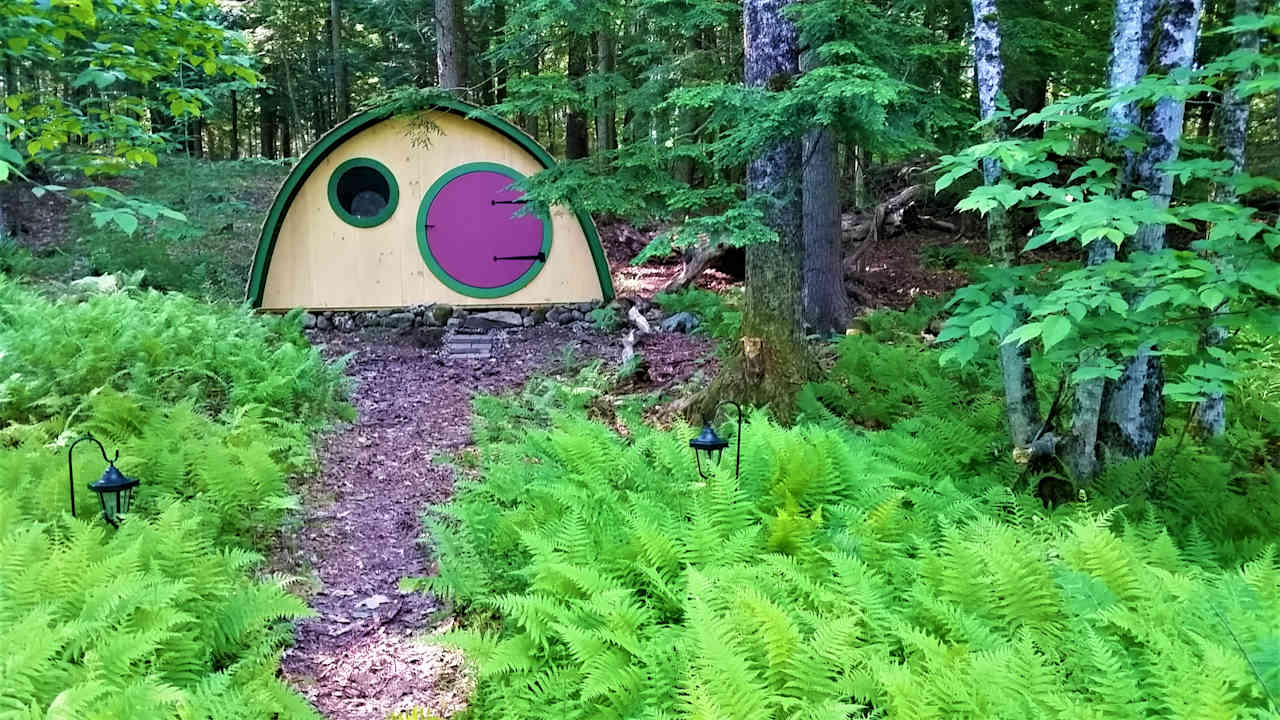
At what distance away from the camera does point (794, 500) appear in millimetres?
4051

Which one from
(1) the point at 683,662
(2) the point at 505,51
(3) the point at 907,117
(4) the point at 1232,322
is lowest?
(1) the point at 683,662

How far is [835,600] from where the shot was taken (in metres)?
2.96

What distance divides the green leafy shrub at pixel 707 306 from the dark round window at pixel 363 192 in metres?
3.94

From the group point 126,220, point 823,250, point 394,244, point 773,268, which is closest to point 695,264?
point 823,250

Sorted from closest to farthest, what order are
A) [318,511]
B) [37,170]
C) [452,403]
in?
[318,511], [452,403], [37,170]

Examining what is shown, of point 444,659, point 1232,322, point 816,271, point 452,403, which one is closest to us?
point 1232,322

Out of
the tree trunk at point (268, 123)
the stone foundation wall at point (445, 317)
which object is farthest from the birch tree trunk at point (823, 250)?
the tree trunk at point (268, 123)

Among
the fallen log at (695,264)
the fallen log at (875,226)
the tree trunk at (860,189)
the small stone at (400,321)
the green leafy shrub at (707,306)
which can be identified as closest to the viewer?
the green leafy shrub at (707,306)

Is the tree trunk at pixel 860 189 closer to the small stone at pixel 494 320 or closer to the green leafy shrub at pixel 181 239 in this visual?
the small stone at pixel 494 320

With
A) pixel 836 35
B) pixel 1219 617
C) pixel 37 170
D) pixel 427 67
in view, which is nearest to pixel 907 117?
pixel 836 35

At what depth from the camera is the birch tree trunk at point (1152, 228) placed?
3848 millimetres

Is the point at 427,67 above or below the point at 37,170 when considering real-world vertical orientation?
above

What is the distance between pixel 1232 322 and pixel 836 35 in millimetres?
2768

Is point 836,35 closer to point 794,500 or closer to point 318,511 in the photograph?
point 794,500
